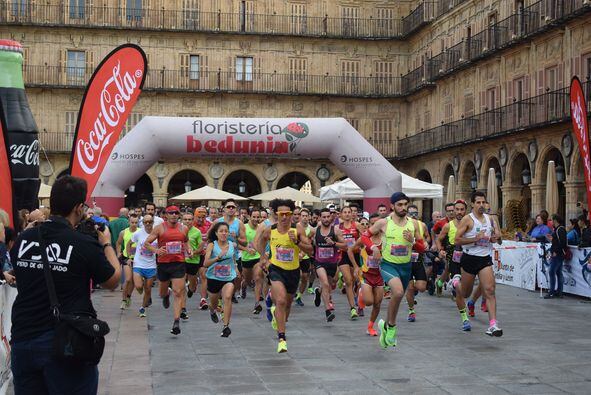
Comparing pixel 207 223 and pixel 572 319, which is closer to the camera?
pixel 572 319

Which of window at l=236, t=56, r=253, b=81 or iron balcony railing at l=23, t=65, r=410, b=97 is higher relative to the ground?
window at l=236, t=56, r=253, b=81

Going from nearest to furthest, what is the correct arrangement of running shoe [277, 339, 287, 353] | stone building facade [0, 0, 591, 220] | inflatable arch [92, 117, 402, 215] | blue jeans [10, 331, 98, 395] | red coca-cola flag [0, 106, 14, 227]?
blue jeans [10, 331, 98, 395] → running shoe [277, 339, 287, 353] → red coca-cola flag [0, 106, 14, 227] → inflatable arch [92, 117, 402, 215] → stone building facade [0, 0, 591, 220]

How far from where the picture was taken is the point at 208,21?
1665 inches

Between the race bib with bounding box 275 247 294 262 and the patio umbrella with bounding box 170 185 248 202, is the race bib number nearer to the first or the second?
the race bib with bounding box 275 247 294 262

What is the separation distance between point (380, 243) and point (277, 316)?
197 cm

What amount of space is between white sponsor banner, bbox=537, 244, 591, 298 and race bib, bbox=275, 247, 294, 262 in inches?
301

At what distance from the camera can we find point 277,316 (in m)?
9.67

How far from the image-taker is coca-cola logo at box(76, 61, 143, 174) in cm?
1188

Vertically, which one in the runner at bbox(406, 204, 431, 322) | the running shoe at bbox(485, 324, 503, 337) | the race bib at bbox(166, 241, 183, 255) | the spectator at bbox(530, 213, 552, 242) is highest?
the spectator at bbox(530, 213, 552, 242)

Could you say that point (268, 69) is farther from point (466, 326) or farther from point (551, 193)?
point (466, 326)

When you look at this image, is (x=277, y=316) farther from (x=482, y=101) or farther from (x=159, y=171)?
(x=159, y=171)

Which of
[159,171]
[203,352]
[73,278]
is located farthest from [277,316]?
[159,171]

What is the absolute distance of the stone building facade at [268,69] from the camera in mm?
39344

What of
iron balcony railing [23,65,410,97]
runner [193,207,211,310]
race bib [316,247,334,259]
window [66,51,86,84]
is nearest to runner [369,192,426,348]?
race bib [316,247,334,259]
